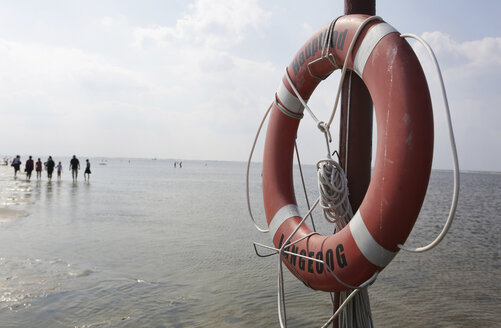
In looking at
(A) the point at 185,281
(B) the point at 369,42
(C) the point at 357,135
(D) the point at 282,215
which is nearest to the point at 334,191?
(C) the point at 357,135

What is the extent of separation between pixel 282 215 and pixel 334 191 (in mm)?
681

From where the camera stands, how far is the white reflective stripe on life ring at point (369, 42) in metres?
2.44

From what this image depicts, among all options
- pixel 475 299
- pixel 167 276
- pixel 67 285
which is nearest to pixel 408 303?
pixel 475 299

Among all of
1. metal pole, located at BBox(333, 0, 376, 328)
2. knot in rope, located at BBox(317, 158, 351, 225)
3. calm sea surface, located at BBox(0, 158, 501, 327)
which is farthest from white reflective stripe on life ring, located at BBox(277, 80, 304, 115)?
calm sea surface, located at BBox(0, 158, 501, 327)

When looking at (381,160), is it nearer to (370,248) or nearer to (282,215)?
(370,248)

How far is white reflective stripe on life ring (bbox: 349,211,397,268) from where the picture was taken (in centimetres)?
229

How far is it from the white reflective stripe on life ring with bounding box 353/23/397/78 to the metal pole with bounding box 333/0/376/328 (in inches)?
11.3

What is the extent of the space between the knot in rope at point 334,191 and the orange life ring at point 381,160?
0.20m

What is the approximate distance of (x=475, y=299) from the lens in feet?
16.0

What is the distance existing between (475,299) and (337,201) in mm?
3430

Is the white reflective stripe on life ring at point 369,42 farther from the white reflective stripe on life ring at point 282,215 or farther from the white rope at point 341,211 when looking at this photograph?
the white reflective stripe on life ring at point 282,215

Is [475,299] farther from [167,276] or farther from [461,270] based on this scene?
[167,276]

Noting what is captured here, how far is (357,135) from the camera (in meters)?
2.86

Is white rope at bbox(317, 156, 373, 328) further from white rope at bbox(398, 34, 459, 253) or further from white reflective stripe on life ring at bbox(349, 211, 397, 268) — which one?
white rope at bbox(398, 34, 459, 253)
